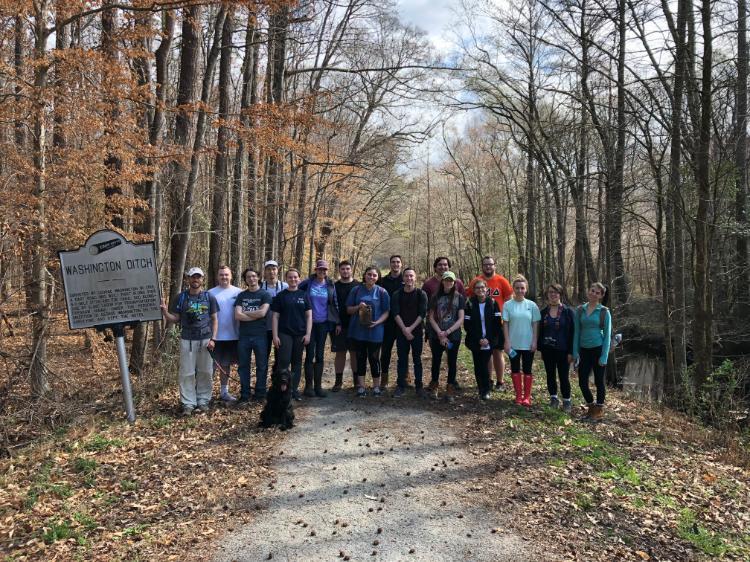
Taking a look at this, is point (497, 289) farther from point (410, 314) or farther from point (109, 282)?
point (109, 282)

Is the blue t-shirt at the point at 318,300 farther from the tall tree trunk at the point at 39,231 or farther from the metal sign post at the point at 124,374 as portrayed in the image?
the tall tree trunk at the point at 39,231

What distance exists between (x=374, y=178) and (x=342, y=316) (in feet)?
53.8

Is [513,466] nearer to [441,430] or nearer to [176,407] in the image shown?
[441,430]

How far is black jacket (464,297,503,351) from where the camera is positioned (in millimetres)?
7379

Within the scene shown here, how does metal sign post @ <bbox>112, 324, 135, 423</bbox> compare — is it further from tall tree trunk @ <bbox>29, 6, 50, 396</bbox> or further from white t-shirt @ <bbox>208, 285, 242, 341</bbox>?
white t-shirt @ <bbox>208, 285, 242, 341</bbox>

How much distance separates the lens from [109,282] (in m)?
6.35

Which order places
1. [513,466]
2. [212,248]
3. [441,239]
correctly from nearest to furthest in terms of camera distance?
[513,466]
[212,248]
[441,239]

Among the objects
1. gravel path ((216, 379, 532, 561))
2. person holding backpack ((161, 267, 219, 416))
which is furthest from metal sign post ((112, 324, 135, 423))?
gravel path ((216, 379, 532, 561))

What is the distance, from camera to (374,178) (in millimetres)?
23375

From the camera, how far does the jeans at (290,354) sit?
23.2ft

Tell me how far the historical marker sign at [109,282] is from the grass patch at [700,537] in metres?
6.12

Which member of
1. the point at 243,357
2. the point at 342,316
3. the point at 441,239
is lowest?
the point at 243,357

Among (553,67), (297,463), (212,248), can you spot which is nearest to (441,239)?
(553,67)

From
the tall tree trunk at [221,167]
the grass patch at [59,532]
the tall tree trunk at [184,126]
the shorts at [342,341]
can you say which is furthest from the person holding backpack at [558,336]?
the tall tree trunk at [221,167]
